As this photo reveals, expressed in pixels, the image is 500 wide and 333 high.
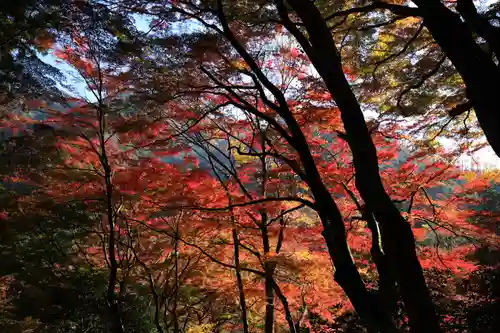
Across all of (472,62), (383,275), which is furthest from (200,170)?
(472,62)

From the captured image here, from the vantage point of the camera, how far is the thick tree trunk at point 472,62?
94.8 inches

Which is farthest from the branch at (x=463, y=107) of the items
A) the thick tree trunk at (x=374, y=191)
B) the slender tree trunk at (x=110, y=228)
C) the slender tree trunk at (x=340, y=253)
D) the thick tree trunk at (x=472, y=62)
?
the slender tree trunk at (x=110, y=228)

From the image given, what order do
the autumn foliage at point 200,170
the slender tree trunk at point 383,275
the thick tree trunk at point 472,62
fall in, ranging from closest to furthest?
the thick tree trunk at point 472,62 < the slender tree trunk at point 383,275 < the autumn foliage at point 200,170

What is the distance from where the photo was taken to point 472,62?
2.49m

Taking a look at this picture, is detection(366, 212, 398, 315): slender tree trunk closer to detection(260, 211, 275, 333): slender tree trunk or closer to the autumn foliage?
the autumn foliage

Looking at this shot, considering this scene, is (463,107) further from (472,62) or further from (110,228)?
(110,228)

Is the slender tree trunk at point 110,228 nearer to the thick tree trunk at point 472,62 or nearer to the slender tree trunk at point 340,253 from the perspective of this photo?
the slender tree trunk at point 340,253

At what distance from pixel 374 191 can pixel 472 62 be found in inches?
44.7

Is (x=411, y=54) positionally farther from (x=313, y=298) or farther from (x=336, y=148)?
(x=313, y=298)

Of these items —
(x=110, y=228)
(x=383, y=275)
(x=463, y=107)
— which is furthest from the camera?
(x=110, y=228)

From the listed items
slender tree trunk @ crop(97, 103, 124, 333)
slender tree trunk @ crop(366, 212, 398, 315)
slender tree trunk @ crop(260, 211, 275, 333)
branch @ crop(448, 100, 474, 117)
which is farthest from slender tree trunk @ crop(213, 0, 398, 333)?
slender tree trunk @ crop(97, 103, 124, 333)

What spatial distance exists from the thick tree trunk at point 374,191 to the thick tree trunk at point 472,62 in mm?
745

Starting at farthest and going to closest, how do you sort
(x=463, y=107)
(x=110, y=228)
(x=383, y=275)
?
(x=110, y=228) < (x=383, y=275) < (x=463, y=107)

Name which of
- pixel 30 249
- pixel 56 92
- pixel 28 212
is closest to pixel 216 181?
pixel 56 92
